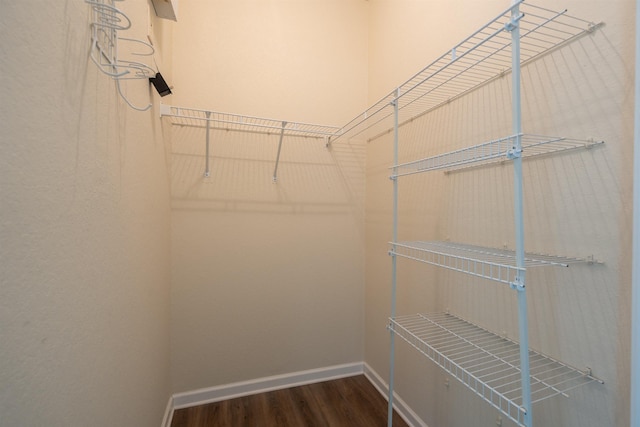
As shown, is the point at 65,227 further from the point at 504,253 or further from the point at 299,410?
the point at 299,410

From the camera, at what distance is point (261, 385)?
1967 mm

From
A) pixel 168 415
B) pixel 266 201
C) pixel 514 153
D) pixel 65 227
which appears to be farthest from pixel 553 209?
pixel 168 415

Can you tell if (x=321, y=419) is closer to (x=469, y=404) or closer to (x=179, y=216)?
(x=469, y=404)

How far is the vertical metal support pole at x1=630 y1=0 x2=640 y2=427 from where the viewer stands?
2.36ft

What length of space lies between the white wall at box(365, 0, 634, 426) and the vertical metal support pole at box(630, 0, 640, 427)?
0.17 feet

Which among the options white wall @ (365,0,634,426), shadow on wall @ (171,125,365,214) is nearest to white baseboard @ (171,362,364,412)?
white wall @ (365,0,634,426)

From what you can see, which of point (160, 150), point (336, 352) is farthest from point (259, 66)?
point (336, 352)

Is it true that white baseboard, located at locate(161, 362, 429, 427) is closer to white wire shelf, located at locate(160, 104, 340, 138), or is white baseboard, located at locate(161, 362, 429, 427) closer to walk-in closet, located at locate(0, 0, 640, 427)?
walk-in closet, located at locate(0, 0, 640, 427)

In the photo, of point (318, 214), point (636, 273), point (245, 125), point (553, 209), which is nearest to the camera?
point (636, 273)

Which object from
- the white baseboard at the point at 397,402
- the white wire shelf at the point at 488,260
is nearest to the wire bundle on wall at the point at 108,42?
the white wire shelf at the point at 488,260

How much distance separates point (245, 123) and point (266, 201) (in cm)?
54

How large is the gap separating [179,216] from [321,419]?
155 cm

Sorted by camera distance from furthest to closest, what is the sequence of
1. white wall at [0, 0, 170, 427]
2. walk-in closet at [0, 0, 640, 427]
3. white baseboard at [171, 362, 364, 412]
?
white baseboard at [171, 362, 364, 412] < walk-in closet at [0, 0, 640, 427] < white wall at [0, 0, 170, 427]

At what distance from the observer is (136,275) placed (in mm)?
Result: 1086
